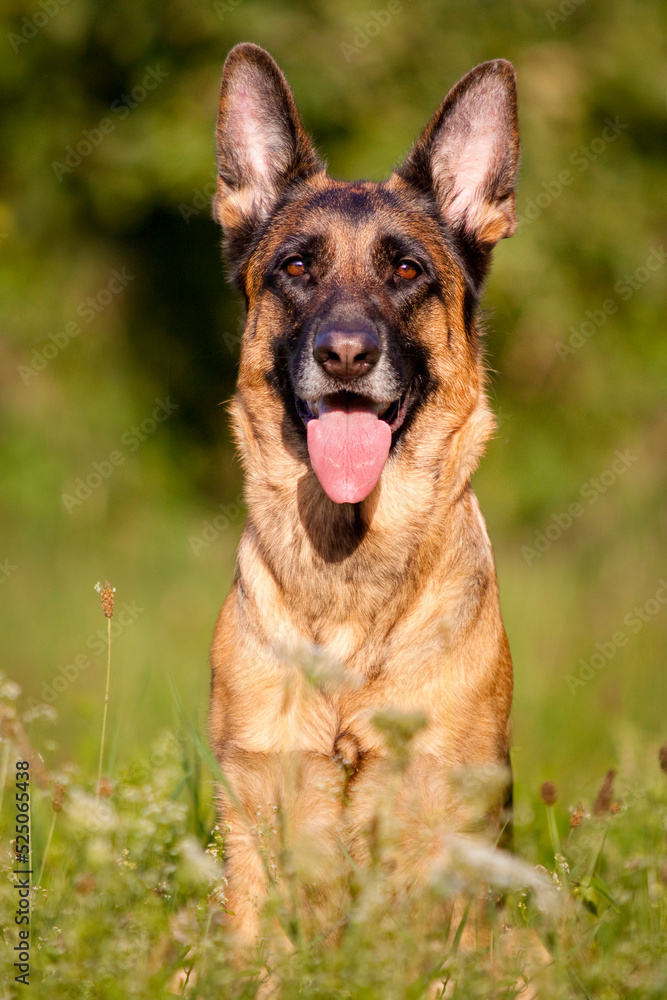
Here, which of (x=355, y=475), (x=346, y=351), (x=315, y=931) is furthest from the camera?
(x=355, y=475)

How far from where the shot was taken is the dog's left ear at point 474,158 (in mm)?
3686

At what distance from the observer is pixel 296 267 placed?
146 inches

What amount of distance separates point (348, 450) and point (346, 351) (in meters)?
0.34

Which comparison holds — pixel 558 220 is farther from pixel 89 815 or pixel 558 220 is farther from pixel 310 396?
pixel 89 815

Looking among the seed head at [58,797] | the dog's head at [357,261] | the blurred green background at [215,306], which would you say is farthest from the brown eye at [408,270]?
the blurred green background at [215,306]

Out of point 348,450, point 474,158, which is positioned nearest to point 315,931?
point 348,450

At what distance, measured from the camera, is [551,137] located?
903cm

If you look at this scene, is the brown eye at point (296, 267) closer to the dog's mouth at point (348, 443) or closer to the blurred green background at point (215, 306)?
the dog's mouth at point (348, 443)

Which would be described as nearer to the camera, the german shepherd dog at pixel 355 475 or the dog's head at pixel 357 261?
the german shepherd dog at pixel 355 475

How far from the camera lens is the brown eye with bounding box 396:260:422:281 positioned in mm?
3676

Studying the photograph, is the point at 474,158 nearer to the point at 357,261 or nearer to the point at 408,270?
the point at 408,270

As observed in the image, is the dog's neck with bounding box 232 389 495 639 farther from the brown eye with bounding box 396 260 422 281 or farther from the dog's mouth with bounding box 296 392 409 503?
the brown eye with bounding box 396 260 422 281

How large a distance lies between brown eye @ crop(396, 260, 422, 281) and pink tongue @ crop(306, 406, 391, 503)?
605 mm

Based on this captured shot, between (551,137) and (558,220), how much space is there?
0.75m
